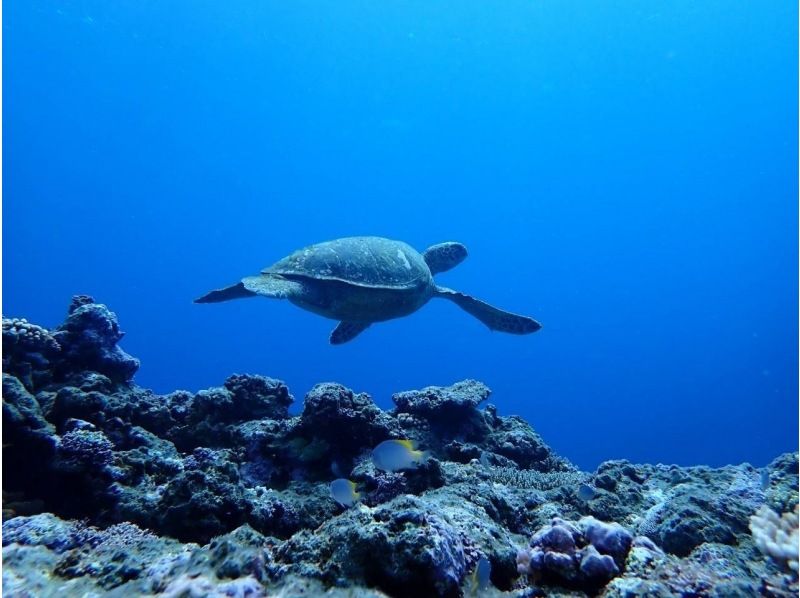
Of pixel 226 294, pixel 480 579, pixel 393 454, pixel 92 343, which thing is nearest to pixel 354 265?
pixel 226 294

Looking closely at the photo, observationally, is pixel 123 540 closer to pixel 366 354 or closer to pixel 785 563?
pixel 785 563

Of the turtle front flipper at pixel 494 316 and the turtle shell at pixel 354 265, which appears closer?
the turtle shell at pixel 354 265

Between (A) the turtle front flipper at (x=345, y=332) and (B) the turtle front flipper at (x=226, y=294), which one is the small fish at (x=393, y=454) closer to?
(B) the turtle front flipper at (x=226, y=294)

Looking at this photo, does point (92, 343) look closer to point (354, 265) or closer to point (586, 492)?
point (354, 265)

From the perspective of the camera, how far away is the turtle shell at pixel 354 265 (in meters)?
8.00

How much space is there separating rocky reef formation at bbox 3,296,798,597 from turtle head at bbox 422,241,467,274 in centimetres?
427

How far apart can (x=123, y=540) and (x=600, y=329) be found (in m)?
107

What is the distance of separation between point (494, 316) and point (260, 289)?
5620mm

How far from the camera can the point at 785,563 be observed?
2883mm

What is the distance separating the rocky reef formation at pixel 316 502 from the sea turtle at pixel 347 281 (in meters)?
1.71

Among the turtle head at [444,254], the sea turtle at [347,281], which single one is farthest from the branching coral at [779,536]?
the turtle head at [444,254]

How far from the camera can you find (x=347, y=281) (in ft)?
26.1

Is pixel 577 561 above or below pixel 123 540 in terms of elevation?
above

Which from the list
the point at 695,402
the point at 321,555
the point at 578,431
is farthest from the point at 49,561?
the point at 695,402
